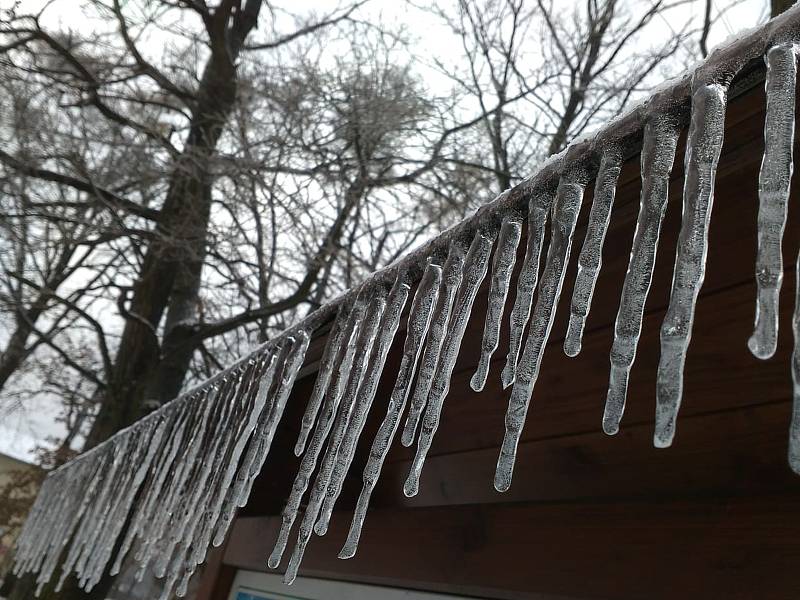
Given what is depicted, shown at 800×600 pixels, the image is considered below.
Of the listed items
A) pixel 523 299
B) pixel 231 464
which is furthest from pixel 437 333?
pixel 231 464

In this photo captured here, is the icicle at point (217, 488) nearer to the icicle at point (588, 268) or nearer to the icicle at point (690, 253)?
the icicle at point (588, 268)

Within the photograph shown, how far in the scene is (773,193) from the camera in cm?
66

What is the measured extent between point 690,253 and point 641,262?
0.28 feet

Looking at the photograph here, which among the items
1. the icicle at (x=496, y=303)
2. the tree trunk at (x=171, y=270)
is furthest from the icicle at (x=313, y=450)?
the tree trunk at (x=171, y=270)

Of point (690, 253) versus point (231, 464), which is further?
point (231, 464)

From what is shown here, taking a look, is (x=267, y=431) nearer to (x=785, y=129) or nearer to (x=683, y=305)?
(x=683, y=305)

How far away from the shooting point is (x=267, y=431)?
6.10ft

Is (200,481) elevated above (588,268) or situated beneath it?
situated beneath

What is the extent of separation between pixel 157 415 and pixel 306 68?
400 cm

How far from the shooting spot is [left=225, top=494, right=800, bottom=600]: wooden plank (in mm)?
1145

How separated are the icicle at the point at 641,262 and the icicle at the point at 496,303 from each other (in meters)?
0.31

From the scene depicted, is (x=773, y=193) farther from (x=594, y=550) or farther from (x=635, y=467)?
(x=594, y=550)

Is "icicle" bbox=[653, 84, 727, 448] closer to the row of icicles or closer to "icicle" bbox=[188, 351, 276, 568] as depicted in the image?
the row of icicles

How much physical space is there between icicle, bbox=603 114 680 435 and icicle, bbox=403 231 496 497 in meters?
0.39
